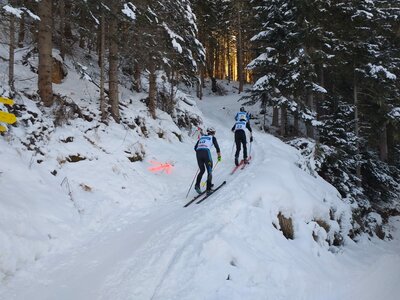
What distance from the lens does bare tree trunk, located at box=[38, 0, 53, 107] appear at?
1084 cm

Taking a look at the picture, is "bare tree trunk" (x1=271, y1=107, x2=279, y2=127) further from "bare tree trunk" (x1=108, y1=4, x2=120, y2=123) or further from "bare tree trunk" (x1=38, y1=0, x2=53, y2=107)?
"bare tree trunk" (x1=38, y1=0, x2=53, y2=107)

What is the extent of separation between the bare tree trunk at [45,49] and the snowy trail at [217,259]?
5.14m

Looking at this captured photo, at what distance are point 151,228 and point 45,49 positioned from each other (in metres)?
6.89

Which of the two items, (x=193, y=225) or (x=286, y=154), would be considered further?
(x=286, y=154)

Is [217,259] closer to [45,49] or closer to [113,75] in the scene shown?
[45,49]

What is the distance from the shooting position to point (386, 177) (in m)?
18.8

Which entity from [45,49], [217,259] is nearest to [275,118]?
[45,49]

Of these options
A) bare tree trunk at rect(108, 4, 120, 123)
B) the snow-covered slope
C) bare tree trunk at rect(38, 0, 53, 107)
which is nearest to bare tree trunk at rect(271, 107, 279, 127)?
the snow-covered slope

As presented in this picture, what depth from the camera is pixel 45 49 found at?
434 inches

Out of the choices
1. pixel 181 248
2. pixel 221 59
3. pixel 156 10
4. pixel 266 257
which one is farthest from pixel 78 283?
pixel 221 59

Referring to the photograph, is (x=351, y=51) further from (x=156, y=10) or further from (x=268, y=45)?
(x=156, y=10)

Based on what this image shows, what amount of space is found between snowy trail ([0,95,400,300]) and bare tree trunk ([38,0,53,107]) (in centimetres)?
514

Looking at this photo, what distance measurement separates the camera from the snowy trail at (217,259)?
5.69 metres

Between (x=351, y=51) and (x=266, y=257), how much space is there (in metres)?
15.6
